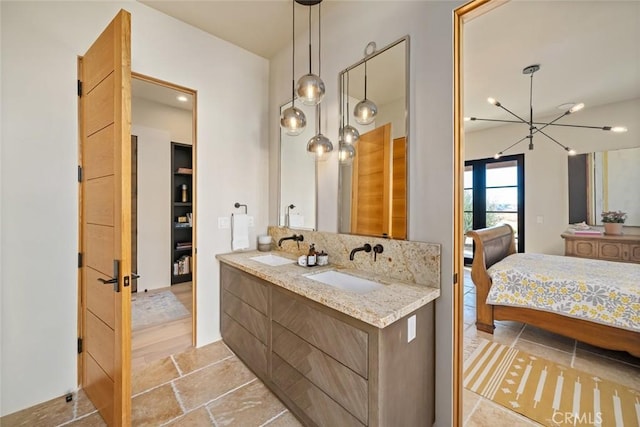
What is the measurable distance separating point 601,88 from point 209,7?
15.9ft

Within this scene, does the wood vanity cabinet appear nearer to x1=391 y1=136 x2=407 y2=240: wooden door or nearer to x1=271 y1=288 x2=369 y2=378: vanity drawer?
x1=271 y1=288 x2=369 y2=378: vanity drawer

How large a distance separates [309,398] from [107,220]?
5.17ft

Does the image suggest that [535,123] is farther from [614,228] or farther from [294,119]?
[294,119]

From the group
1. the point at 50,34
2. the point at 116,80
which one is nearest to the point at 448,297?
the point at 116,80

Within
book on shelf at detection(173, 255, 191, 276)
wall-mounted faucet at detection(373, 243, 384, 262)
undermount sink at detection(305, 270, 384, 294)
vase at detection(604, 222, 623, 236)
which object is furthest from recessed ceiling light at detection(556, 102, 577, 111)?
book on shelf at detection(173, 255, 191, 276)

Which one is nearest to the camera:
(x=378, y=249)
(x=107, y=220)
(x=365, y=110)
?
(x=107, y=220)

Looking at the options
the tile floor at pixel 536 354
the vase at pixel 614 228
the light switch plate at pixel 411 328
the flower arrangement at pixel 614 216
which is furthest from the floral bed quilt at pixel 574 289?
the light switch plate at pixel 411 328

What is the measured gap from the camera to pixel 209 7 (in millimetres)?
2148

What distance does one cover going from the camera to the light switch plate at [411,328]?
129cm

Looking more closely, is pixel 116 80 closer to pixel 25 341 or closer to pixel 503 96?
pixel 25 341

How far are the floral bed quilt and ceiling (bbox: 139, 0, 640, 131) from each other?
7.23 ft

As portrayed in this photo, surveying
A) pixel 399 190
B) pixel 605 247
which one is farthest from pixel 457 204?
pixel 605 247

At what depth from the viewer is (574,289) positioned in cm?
233

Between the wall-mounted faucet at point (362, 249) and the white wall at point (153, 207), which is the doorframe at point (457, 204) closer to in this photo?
the wall-mounted faucet at point (362, 249)
